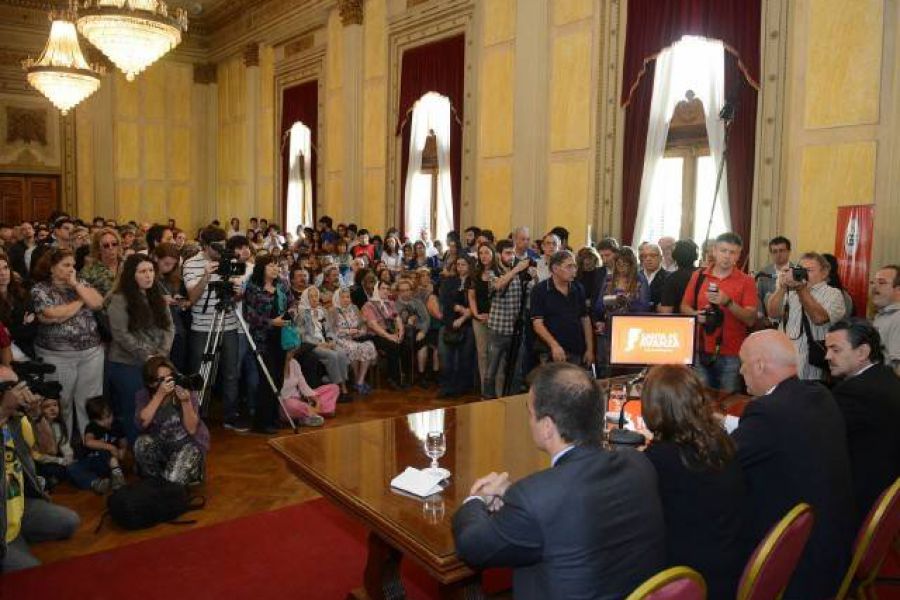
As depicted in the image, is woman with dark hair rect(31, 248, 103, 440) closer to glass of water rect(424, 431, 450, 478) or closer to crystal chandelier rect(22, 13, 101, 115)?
glass of water rect(424, 431, 450, 478)

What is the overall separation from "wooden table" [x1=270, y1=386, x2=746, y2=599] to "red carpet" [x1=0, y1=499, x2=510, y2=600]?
1.40 feet

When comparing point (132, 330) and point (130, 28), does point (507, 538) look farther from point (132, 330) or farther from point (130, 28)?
point (130, 28)

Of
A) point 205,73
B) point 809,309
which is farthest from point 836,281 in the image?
point 205,73

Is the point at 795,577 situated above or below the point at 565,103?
below

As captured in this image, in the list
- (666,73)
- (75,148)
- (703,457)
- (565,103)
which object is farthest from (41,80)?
(703,457)

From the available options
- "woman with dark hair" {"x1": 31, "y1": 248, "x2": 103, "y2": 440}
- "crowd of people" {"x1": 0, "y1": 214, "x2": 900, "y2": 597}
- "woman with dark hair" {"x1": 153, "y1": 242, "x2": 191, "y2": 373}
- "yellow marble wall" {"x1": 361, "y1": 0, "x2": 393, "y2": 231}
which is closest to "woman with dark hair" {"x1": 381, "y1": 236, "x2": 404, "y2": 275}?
"yellow marble wall" {"x1": 361, "y1": 0, "x2": 393, "y2": 231}

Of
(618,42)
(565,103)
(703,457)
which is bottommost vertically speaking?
(703,457)

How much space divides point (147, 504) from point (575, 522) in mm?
2791

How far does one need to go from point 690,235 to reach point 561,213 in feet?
4.89

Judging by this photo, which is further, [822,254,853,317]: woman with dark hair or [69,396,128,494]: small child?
[822,254,853,317]: woman with dark hair

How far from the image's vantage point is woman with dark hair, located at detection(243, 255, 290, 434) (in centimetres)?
529

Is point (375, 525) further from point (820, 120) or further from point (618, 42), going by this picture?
point (618, 42)

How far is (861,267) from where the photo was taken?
16.8 feet

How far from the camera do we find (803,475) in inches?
87.5
